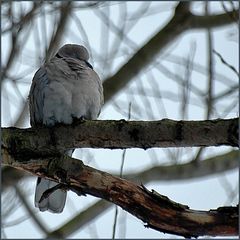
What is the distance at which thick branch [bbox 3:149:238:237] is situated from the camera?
2066 millimetres

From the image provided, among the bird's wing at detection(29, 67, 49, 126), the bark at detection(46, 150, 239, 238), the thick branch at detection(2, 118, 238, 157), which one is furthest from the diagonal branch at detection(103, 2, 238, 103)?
the thick branch at detection(2, 118, 238, 157)

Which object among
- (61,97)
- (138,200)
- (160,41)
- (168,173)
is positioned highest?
(160,41)

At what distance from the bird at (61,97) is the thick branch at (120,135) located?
8.0 inches

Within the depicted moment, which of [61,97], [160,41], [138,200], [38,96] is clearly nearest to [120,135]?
[138,200]

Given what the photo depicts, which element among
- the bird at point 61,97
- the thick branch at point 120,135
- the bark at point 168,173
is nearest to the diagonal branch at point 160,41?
the bark at point 168,173

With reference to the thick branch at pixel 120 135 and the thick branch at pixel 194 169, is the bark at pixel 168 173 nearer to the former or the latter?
the thick branch at pixel 194 169

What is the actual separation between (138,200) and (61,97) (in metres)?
0.70

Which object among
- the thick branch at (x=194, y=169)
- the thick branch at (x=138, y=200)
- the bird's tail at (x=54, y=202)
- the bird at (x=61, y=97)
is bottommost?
the thick branch at (x=138, y=200)

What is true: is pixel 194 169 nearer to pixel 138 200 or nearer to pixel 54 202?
pixel 54 202

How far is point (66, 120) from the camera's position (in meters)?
2.58

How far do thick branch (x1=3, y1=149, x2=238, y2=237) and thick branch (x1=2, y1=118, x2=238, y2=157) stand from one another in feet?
0.19

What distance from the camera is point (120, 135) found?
2223 mm

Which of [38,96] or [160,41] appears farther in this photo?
[160,41]

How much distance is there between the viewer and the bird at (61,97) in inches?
103
